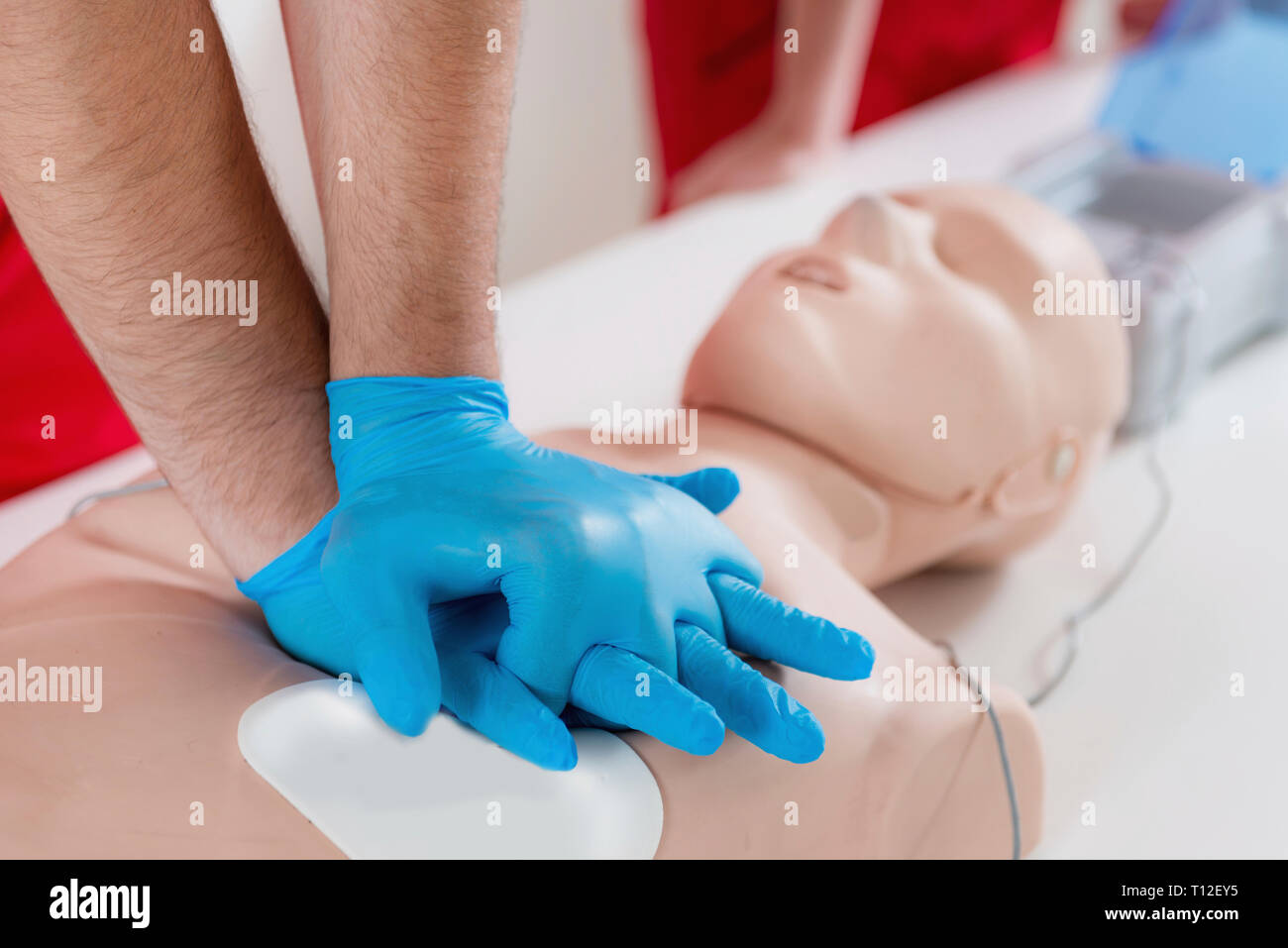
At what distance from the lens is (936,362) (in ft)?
4.17

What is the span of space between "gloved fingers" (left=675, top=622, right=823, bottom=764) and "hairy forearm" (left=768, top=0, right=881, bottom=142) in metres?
1.63

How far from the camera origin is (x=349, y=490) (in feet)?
3.14

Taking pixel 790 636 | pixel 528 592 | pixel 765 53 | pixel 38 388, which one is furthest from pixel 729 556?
pixel 765 53

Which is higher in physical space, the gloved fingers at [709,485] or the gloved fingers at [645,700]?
the gloved fingers at [709,485]

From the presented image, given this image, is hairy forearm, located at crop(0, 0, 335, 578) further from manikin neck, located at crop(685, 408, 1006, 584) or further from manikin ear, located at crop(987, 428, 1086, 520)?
manikin ear, located at crop(987, 428, 1086, 520)

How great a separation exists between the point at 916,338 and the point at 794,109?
3.81 ft

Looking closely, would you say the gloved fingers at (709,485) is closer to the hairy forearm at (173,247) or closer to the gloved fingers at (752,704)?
the gloved fingers at (752,704)

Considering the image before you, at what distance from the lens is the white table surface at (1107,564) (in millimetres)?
1172

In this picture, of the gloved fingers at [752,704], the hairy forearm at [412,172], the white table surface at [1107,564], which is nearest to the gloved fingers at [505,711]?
the gloved fingers at [752,704]

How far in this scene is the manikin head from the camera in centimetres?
126

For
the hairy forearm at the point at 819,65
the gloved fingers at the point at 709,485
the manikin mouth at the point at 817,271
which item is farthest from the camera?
the hairy forearm at the point at 819,65

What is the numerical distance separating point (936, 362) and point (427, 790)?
71 cm
